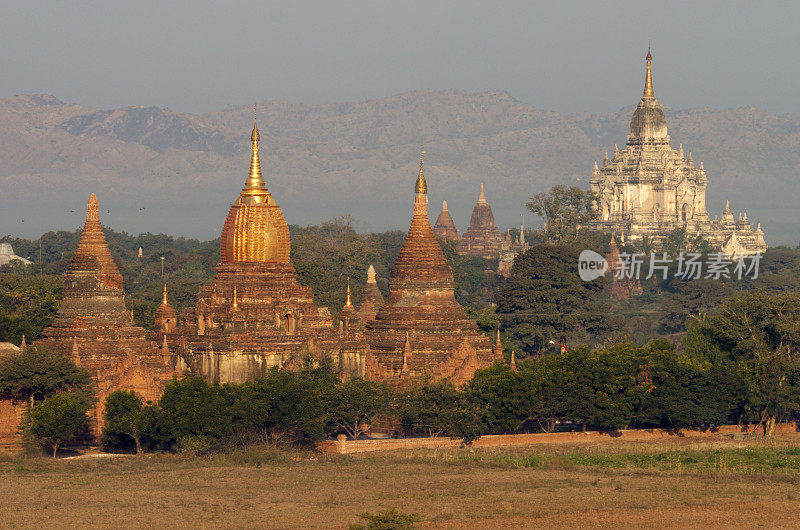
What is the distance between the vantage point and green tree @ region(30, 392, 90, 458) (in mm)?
63938

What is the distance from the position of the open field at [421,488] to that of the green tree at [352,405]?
7.19 ft

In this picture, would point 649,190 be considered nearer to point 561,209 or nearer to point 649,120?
point 649,120

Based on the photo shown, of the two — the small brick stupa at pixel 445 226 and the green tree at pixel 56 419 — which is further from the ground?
the small brick stupa at pixel 445 226

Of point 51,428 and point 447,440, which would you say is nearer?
point 51,428

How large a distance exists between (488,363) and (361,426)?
733 centimetres

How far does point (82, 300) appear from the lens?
7325 cm

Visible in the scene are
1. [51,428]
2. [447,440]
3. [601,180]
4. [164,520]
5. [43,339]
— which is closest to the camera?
[164,520]

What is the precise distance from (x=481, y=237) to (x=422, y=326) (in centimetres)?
11735

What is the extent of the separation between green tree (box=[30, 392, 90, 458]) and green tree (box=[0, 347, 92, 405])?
3.44 ft

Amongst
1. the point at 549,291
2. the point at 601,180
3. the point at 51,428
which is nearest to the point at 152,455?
the point at 51,428

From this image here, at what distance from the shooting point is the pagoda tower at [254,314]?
6956cm

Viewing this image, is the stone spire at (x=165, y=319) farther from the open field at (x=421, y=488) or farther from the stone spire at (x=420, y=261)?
the open field at (x=421, y=488)

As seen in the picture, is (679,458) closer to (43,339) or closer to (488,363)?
(488,363)

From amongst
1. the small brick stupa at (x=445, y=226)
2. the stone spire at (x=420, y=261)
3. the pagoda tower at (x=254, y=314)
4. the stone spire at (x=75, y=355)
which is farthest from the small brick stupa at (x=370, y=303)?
the small brick stupa at (x=445, y=226)
